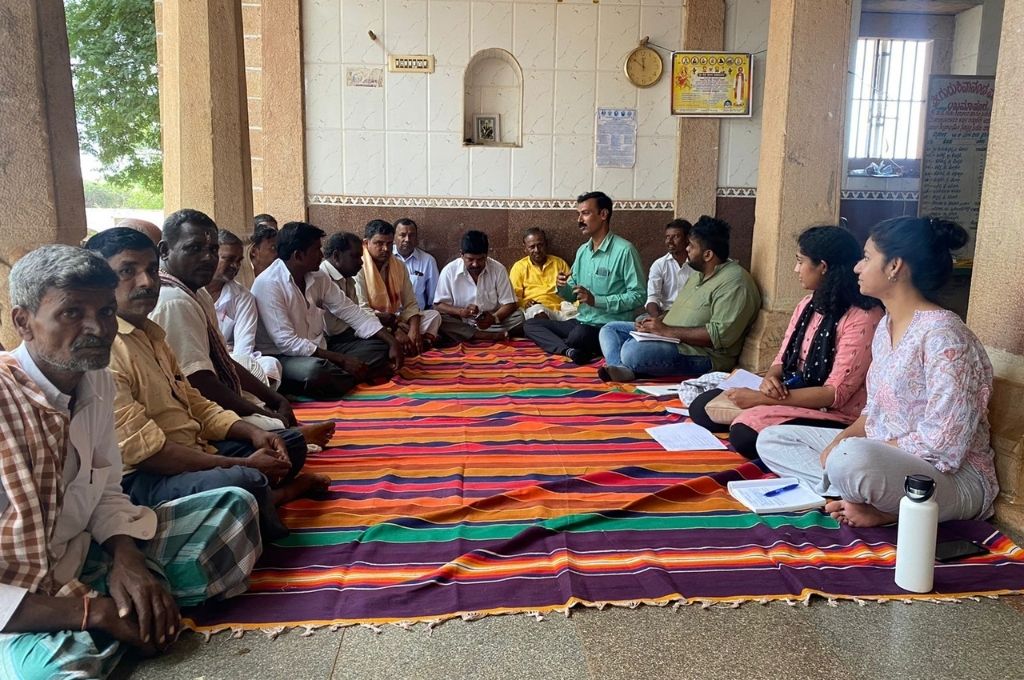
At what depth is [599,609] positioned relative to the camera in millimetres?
2373

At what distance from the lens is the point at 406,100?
7.80 metres

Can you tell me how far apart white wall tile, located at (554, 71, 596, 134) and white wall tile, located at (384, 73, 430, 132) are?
4.36 feet

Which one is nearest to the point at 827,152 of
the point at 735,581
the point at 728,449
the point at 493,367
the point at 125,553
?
the point at 728,449

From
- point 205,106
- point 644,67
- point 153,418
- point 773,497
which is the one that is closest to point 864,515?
point 773,497

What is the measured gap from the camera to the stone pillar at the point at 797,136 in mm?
4832

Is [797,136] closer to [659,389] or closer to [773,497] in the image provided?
[659,389]

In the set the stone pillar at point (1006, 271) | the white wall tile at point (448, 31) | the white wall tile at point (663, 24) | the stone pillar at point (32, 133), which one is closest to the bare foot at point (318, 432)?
the stone pillar at point (32, 133)

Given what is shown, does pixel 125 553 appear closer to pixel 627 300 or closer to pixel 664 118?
pixel 627 300

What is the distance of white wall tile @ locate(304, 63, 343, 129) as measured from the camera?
7750 millimetres

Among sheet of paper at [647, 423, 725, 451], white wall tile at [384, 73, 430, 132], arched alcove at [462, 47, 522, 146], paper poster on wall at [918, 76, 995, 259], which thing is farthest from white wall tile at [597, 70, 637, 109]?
sheet of paper at [647, 423, 725, 451]

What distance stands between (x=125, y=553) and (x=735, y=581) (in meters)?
1.83

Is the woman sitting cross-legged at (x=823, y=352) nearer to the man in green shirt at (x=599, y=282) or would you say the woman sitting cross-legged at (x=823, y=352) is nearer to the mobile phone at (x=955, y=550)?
the mobile phone at (x=955, y=550)

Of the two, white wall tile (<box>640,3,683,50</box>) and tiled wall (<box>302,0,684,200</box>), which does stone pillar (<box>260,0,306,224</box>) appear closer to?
tiled wall (<box>302,0,684,200</box>)

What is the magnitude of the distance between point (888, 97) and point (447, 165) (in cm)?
450
